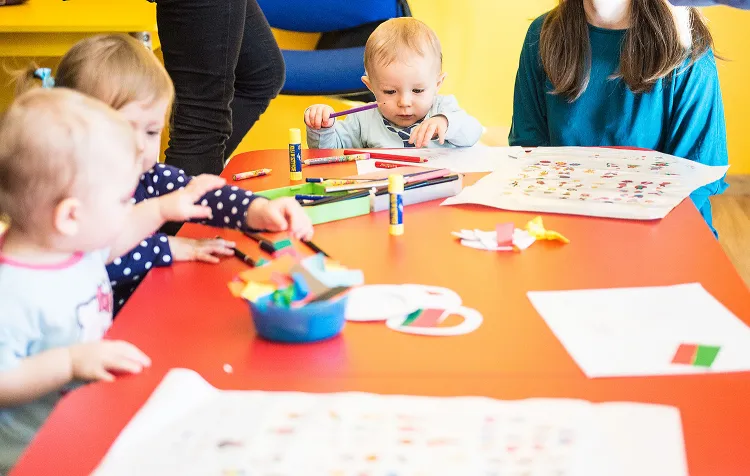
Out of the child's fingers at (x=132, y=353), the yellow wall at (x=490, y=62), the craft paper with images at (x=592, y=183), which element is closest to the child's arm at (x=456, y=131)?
the craft paper with images at (x=592, y=183)

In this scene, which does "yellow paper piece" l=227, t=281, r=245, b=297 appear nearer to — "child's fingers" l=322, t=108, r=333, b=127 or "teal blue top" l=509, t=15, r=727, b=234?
"child's fingers" l=322, t=108, r=333, b=127

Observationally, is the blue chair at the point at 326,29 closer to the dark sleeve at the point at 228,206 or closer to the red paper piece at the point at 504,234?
the dark sleeve at the point at 228,206

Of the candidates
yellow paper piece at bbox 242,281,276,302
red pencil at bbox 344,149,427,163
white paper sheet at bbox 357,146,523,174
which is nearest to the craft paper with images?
white paper sheet at bbox 357,146,523,174

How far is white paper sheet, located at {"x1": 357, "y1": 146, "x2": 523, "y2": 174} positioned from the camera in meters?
1.44

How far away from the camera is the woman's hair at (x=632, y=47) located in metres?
1.67

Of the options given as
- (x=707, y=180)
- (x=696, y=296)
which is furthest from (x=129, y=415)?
(x=707, y=180)

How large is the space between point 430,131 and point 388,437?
3.38ft

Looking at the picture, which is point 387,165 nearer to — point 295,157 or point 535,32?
point 295,157

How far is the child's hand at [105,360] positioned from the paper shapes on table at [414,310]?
0.20m

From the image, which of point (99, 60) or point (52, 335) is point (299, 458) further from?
point (99, 60)

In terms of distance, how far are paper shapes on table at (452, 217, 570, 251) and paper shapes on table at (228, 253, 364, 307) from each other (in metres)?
0.24

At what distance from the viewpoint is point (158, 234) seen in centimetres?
103

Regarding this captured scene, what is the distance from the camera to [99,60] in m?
1.07

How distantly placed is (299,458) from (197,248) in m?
0.47
